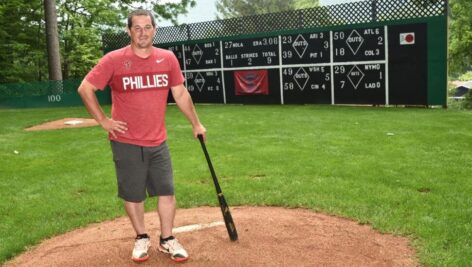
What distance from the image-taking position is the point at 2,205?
614 centimetres

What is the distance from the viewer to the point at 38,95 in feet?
68.8

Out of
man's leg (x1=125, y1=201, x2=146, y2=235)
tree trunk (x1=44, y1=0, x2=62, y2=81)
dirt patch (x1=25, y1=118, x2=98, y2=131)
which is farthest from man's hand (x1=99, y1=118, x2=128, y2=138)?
tree trunk (x1=44, y1=0, x2=62, y2=81)

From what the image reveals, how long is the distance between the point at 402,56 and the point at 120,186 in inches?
500

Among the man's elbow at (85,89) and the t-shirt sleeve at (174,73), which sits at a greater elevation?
the t-shirt sleeve at (174,73)

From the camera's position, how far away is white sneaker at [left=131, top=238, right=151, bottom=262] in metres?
4.10

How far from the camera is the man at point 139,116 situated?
3936 mm

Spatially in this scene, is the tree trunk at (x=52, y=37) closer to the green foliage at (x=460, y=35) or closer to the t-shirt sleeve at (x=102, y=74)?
the t-shirt sleeve at (x=102, y=74)

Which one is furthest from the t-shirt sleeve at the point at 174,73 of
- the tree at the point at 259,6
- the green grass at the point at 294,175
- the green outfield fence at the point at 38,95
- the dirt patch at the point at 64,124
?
the tree at the point at 259,6

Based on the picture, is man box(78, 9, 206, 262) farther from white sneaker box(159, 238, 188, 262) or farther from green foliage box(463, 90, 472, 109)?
green foliage box(463, 90, 472, 109)

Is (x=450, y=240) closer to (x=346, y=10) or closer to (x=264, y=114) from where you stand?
(x=264, y=114)

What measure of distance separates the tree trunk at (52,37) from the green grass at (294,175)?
33.9 ft

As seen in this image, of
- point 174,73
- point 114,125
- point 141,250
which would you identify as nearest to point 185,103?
point 174,73

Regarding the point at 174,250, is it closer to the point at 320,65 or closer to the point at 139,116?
the point at 139,116

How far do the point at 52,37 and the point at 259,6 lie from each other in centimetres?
4389
